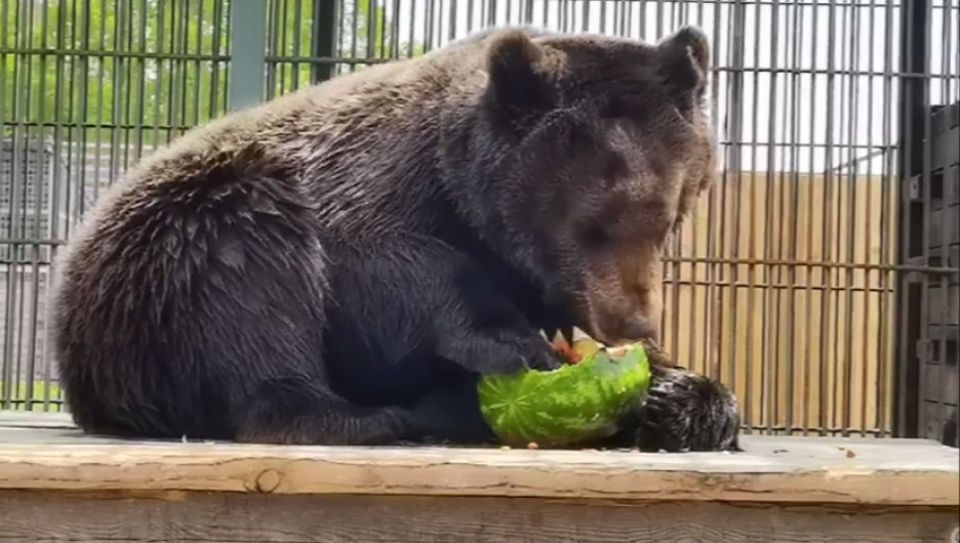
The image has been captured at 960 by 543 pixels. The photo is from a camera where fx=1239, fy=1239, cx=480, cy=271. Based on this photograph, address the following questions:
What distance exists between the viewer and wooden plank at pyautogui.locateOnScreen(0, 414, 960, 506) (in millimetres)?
1818

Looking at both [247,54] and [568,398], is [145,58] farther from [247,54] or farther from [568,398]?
[568,398]

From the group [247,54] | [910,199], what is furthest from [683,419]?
[910,199]

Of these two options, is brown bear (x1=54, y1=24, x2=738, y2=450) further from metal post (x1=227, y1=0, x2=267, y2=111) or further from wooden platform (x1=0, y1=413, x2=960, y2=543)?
metal post (x1=227, y1=0, x2=267, y2=111)

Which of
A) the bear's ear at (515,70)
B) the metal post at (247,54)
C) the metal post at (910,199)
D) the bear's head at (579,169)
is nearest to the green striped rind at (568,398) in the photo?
the bear's head at (579,169)

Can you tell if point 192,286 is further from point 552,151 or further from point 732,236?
point 732,236

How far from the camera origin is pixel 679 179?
261cm

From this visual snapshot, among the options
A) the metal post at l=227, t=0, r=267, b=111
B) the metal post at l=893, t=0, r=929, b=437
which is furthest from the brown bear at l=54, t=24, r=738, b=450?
the metal post at l=893, t=0, r=929, b=437

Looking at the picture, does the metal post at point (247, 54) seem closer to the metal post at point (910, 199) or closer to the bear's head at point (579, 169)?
the bear's head at point (579, 169)

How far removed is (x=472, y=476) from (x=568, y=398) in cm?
48

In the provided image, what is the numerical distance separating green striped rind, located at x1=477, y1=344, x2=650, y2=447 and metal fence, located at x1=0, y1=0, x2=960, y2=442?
288 centimetres

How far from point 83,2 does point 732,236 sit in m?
3.05

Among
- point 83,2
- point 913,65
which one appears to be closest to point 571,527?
point 913,65

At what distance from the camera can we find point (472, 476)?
182 cm

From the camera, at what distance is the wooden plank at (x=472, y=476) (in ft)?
5.97
